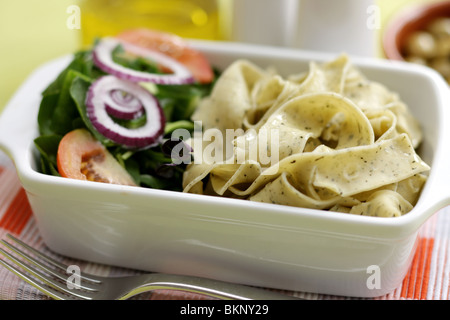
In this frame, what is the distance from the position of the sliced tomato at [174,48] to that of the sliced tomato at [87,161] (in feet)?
2.44

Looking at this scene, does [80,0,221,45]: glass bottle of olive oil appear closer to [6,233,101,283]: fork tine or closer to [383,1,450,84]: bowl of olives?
[383,1,450,84]: bowl of olives

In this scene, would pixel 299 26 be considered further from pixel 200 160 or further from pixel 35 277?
pixel 35 277

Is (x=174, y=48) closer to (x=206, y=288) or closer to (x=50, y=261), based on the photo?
(x=50, y=261)

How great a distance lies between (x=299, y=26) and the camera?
3.22 meters

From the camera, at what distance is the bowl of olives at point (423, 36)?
3539mm

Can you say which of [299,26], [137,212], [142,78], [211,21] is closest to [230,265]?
[137,212]

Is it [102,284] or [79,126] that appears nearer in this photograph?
[102,284]

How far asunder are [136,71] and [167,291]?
1.01 meters

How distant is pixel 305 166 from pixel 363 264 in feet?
1.28

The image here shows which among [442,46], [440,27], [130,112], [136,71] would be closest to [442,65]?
[442,46]

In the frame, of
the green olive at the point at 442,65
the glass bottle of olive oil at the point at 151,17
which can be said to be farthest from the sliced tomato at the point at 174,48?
the green olive at the point at 442,65

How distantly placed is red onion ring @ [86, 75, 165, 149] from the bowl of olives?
59.5 inches

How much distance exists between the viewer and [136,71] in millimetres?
2748

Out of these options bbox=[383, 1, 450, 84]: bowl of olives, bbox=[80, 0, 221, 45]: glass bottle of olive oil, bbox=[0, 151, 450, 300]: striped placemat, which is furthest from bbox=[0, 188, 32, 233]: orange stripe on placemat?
bbox=[383, 1, 450, 84]: bowl of olives
